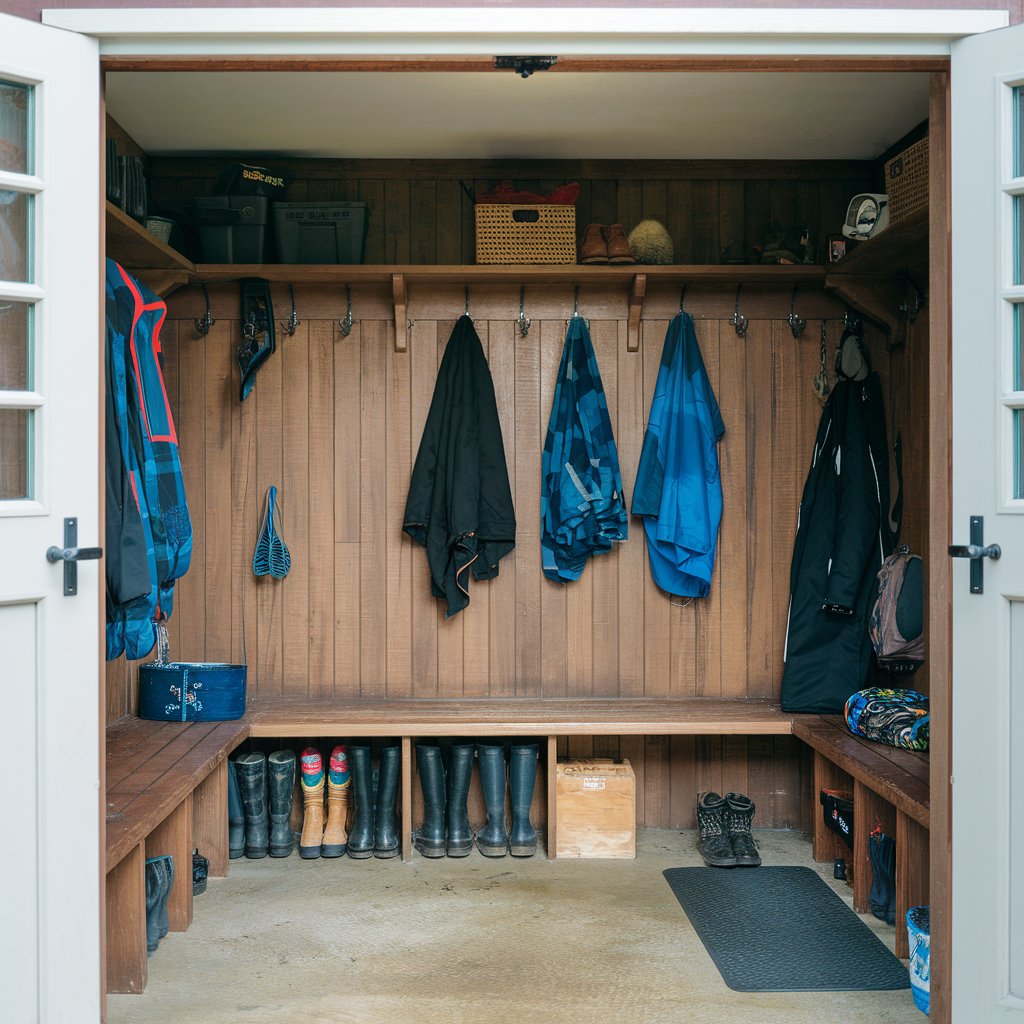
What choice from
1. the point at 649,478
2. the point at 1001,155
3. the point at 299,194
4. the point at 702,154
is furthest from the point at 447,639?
the point at 1001,155

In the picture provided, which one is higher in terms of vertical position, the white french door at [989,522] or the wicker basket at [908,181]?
the wicker basket at [908,181]

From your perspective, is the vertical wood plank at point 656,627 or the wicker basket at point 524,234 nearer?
the wicker basket at point 524,234

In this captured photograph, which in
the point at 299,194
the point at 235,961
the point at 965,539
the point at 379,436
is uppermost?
the point at 299,194

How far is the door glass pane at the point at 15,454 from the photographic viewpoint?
200cm

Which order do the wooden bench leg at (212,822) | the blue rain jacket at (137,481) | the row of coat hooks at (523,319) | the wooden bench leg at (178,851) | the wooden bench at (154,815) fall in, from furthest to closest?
the row of coat hooks at (523,319) < the wooden bench leg at (212,822) < the wooden bench leg at (178,851) < the wooden bench at (154,815) < the blue rain jacket at (137,481)

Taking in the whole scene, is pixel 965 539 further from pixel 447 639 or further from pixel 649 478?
pixel 447 639

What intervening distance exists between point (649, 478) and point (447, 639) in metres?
0.94

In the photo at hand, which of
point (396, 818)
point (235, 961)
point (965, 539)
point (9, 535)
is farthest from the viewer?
point (396, 818)

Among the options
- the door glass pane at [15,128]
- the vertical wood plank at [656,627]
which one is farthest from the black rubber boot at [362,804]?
the door glass pane at [15,128]

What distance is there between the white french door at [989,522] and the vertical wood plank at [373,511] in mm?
2255

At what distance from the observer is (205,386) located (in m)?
3.95

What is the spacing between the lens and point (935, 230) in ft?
7.44

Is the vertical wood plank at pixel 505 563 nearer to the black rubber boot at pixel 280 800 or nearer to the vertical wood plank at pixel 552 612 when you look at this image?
the vertical wood plank at pixel 552 612

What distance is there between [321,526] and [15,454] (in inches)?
77.2
